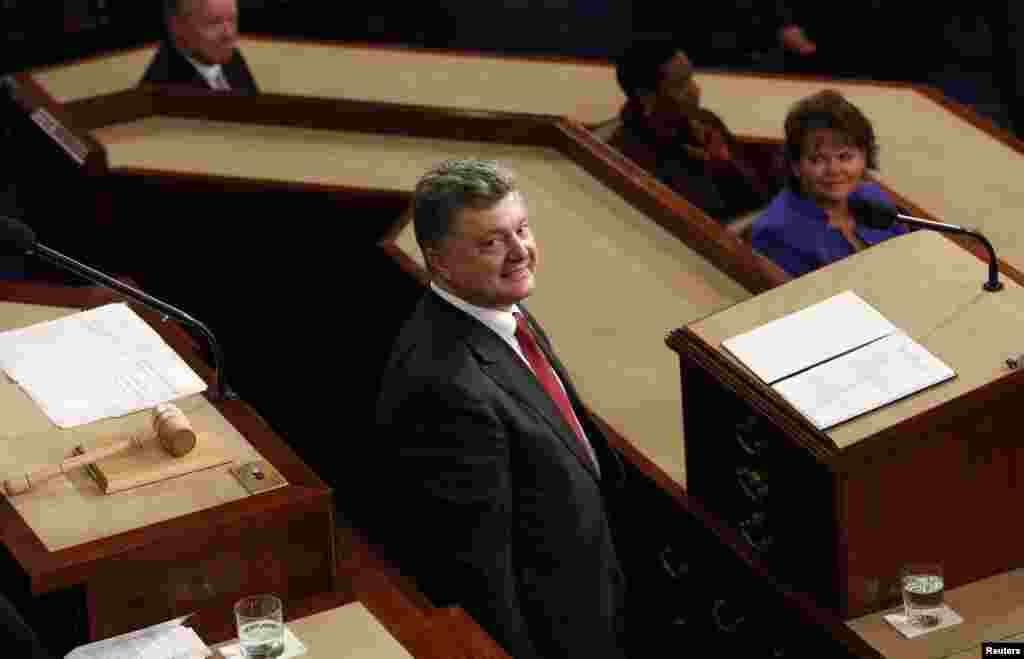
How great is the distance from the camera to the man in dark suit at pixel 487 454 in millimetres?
3361

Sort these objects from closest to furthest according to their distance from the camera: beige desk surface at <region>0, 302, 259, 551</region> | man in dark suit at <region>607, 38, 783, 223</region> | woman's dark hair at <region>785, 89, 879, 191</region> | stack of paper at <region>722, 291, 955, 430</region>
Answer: beige desk surface at <region>0, 302, 259, 551</region>
stack of paper at <region>722, 291, 955, 430</region>
woman's dark hair at <region>785, 89, 879, 191</region>
man in dark suit at <region>607, 38, 783, 223</region>

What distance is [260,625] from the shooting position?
10.1 ft

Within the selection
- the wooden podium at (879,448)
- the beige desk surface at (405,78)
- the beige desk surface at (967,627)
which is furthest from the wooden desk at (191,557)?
the beige desk surface at (405,78)

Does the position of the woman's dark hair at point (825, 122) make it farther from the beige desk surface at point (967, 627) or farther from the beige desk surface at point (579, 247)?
the beige desk surface at point (967, 627)

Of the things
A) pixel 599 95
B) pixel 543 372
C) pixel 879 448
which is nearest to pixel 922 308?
pixel 879 448

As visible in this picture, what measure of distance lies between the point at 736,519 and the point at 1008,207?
1666 mm

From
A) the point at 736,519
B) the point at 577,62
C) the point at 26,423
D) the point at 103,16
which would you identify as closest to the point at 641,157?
the point at 577,62

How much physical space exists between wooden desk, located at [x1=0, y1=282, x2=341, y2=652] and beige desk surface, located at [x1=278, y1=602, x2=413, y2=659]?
0.08 m

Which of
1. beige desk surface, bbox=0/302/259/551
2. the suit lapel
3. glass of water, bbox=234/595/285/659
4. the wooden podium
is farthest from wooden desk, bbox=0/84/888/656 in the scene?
glass of water, bbox=234/595/285/659

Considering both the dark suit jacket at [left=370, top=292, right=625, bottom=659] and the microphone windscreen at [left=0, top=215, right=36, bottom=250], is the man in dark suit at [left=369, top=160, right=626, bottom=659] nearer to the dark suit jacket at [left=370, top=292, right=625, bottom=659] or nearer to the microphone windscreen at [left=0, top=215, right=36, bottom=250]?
the dark suit jacket at [left=370, top=292, right=625, bottom=659]

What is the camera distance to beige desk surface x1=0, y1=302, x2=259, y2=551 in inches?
125

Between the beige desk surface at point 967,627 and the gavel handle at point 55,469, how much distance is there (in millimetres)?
1315

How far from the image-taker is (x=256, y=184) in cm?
511

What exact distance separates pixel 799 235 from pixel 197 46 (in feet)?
7.52
